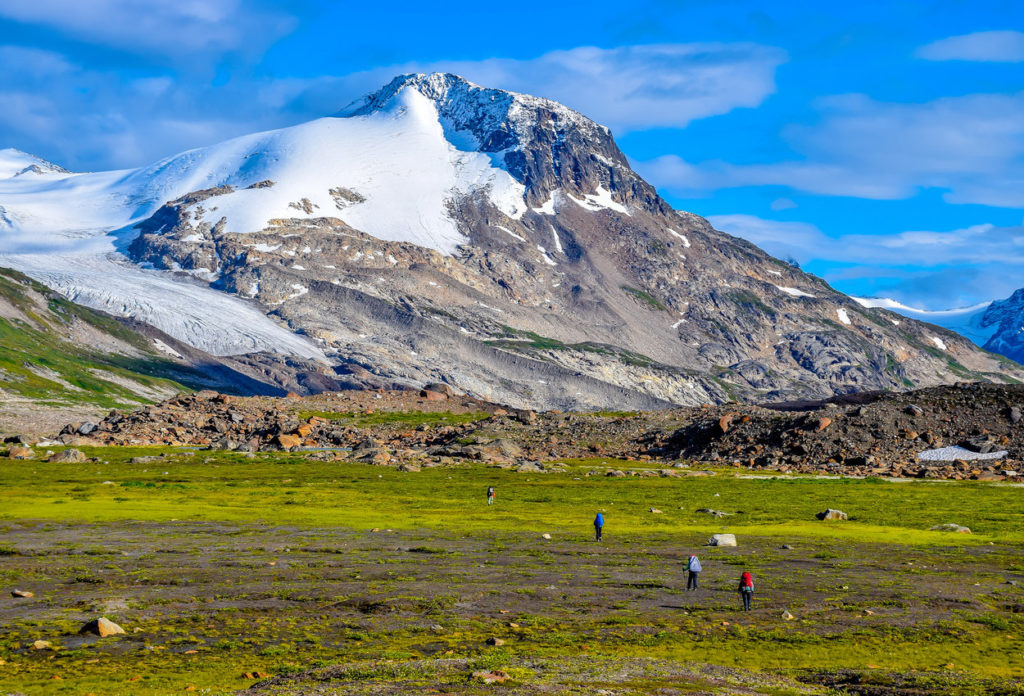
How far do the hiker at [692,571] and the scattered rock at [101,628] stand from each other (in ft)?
71.3

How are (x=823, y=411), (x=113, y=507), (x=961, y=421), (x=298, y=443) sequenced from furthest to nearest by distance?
(x=298, y=443), (x=823, y=411), (x=961, y=421), (x=113, y=507)

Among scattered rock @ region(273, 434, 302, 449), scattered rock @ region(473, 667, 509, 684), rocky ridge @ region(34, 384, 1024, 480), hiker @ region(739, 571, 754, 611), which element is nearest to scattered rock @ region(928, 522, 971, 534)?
hiker @ region(739, 571, 754, 611)

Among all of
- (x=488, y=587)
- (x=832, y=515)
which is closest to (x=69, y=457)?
(x=832, y=515)

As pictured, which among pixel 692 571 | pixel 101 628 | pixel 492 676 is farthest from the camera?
pixel 692 571

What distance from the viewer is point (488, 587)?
130ft

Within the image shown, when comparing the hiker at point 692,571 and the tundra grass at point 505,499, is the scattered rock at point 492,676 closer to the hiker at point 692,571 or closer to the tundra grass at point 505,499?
the hiker at point 692,571

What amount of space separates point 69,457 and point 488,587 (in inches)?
3567

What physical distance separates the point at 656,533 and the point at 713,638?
29068 mm

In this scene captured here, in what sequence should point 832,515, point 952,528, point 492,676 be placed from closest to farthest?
point 492,676, point 952,528, point 832,515

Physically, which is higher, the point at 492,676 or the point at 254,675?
the point at 492,676

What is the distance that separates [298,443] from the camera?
136625 millimetres

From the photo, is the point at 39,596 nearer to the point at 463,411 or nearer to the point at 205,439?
the point at 205,439

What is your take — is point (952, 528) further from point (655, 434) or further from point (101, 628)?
point (655, 434)

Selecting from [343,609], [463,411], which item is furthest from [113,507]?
[463,411]
